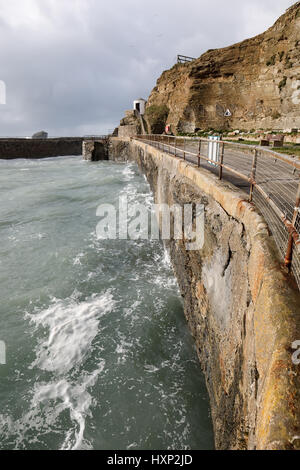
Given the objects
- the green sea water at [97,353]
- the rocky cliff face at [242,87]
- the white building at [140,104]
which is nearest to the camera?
the green sea water at [97,353]

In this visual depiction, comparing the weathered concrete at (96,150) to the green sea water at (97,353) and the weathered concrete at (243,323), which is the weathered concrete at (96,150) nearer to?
the green sea water at (97,353)

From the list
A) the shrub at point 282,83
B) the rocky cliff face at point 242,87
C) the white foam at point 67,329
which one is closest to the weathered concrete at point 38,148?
the rocky cliff face at point 242,87

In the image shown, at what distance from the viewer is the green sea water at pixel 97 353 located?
3885mm

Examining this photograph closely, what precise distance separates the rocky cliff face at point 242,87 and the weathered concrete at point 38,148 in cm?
2394

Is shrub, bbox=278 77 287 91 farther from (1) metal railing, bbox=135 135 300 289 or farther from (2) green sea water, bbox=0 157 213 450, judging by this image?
(2) green sea water, bbox=0 157 213 450

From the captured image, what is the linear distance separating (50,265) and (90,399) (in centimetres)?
512

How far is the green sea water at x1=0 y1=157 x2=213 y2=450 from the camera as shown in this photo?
153 inches

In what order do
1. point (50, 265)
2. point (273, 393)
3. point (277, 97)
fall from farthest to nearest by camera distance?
1. point (277, 97)
2. point (50, 265)
3. point (273, 393)

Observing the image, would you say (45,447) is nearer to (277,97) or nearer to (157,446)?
(157,446)

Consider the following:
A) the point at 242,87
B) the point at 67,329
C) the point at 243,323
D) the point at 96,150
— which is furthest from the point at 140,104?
the point at 243,323

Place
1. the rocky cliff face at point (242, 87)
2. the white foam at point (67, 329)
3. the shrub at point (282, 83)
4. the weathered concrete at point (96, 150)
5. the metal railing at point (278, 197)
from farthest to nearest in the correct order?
the weathered concrete at point (96, 150) → the shrub at point (282, 83) → the rocky cliff face at point (242, 87) → the white foam at point (67, 329) → the metal railing at point (278, 197)

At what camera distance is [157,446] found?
12.0 feet

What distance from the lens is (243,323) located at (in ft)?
9.33

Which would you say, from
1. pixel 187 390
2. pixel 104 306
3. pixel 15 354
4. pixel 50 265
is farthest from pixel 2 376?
pixel 50 265
